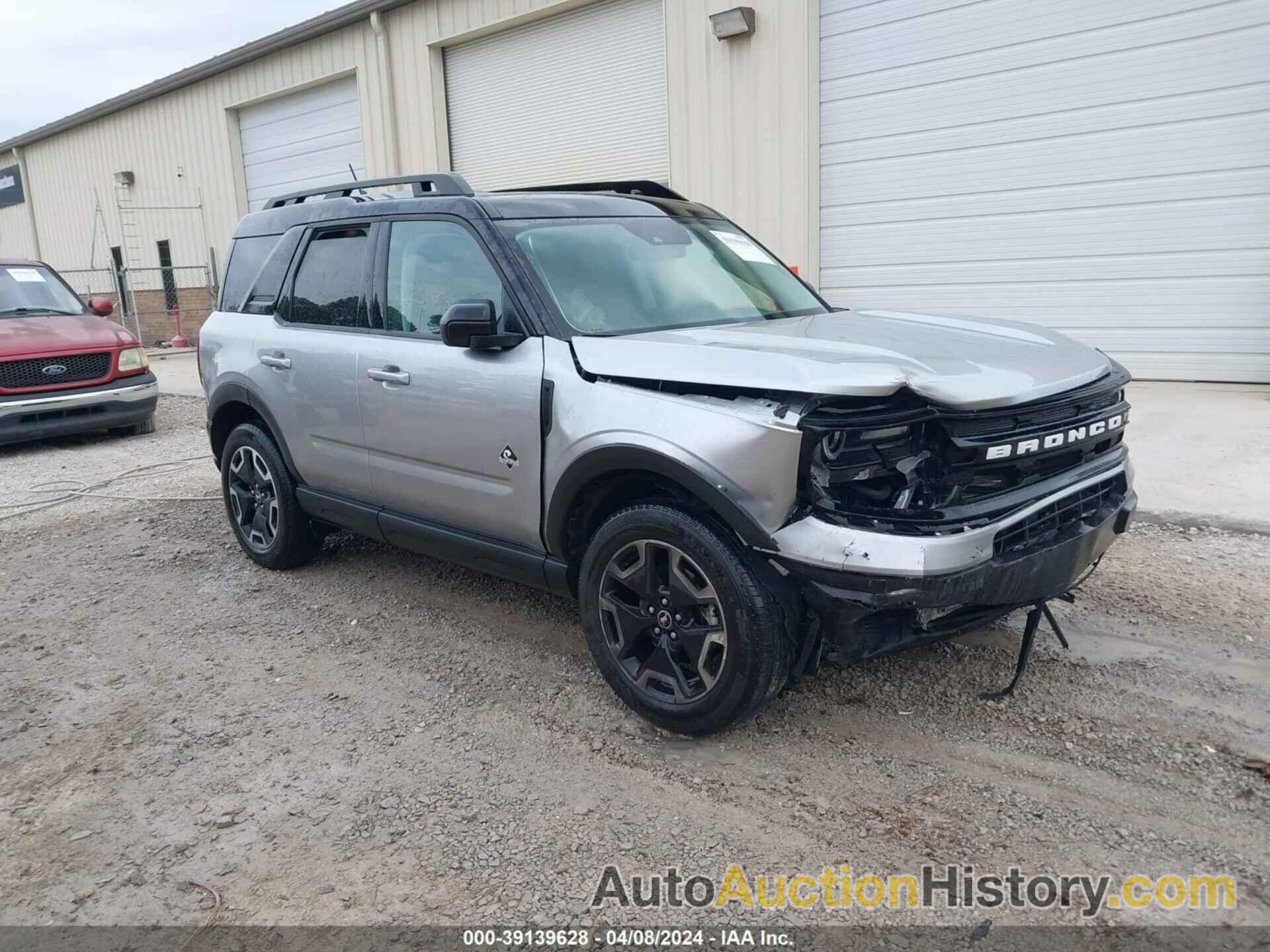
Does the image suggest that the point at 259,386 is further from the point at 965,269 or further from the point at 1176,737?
the point at 965,269

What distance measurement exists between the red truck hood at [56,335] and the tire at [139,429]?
0.84 meters

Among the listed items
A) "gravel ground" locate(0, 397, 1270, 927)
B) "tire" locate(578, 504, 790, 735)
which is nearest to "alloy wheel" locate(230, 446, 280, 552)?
"gravel ground" locate(0, 397, 1270, 927)

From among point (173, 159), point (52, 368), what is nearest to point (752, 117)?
point (52, 368)

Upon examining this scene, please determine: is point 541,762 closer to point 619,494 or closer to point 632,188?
point 619,494

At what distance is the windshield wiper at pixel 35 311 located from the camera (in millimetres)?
9805

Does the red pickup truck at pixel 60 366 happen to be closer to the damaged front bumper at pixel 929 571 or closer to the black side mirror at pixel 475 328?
the black side mirror at pixel 475 328

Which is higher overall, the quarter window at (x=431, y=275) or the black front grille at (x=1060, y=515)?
the quarter window at (x=431, y=275)

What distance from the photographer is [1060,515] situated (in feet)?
10.4

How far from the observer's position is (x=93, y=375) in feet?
31.3

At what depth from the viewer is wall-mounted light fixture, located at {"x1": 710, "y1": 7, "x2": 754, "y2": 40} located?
10.5m

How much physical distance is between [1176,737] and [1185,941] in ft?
3.43

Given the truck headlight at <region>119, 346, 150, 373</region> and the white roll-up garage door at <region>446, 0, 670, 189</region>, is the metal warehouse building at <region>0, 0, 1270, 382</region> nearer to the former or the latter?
the white roll-up garage door at <region>446, 0, 670, 189</region>

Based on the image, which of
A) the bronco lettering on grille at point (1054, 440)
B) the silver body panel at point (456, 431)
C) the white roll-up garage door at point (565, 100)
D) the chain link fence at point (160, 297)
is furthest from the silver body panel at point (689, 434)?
the chain link fence at point (160, 297)

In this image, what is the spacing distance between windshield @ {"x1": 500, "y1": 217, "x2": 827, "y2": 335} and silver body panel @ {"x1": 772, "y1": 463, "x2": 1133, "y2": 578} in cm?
125
